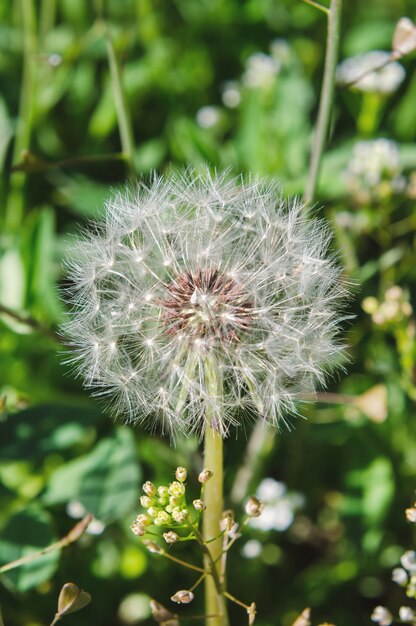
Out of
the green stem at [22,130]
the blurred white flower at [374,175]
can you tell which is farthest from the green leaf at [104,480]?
the blurred white flower at [374,175]

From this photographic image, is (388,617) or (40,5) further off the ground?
(40,5)

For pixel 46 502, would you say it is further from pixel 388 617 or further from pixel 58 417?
pixel 388 617

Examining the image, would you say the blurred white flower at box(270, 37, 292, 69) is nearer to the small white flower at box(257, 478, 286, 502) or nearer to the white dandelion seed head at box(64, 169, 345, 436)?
the white dandelion seed head at box(64, 169, 345, 436)

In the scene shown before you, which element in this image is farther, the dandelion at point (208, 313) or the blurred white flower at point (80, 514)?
the blurred white flower at point (80, 514)

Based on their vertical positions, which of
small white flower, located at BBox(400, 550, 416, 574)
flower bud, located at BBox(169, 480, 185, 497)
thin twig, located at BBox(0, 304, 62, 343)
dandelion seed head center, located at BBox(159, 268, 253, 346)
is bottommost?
small white flower, located at BBox(400, 550, 416, 574)

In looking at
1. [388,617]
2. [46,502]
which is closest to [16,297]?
[46,502]

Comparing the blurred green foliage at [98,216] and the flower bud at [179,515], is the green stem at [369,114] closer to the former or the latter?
the blurred green foliage at [98,216]

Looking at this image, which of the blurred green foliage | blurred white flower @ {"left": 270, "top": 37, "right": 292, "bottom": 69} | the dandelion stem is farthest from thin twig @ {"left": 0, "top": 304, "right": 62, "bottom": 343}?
blurred white flower @ {"left": 270, "top": 37, "right": 292, "bottom": 69}
